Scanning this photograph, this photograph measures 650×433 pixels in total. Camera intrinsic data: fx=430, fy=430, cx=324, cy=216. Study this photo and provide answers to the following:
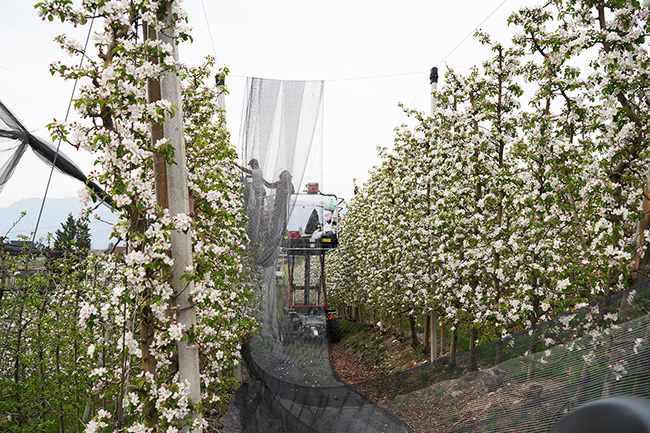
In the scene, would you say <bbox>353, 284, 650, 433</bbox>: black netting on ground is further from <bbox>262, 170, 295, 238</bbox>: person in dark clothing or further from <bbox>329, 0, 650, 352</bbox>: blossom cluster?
<bbox>262, 170, 295, 238</bbox>: person in dark clothing

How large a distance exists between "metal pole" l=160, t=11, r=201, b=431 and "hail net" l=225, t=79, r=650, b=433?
2609mm

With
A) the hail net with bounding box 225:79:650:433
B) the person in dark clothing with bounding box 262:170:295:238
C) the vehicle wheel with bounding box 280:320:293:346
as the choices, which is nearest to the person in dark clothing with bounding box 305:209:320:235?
the hail net with bounding box 225:79:650:433

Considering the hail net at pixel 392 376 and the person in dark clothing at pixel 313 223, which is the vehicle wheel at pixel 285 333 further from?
the person in dark clothing at pixel 313 223

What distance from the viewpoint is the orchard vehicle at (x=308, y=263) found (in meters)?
7.62

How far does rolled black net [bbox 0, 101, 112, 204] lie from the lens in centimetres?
370

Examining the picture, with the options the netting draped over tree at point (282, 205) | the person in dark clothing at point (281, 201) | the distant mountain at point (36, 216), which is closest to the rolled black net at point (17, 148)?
the distant mountain at point (36, 216)

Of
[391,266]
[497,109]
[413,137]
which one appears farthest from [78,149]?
[391,266]

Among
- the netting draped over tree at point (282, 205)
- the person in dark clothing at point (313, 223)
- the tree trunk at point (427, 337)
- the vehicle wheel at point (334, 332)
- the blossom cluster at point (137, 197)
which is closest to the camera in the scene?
the blossom cluster at point (137, 197)

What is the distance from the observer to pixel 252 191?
7000 millimetres

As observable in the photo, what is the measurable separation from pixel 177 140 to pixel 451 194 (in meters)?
5.06

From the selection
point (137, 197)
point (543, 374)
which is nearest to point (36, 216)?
point (137, 197)

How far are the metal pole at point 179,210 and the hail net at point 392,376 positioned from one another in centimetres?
261

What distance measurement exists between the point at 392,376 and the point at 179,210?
13.1 ft

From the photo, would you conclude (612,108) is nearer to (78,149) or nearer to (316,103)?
(316,103)
